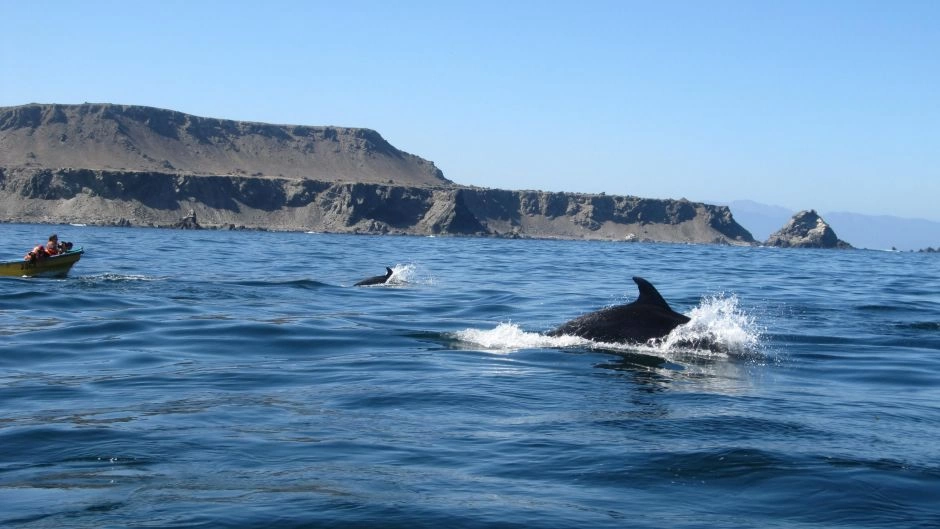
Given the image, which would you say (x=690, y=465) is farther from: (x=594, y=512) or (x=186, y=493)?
(x=186, y=493)

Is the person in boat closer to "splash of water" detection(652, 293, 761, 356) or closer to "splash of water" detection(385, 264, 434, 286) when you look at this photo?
"splash of water" detection(385, 264, 434, 286)

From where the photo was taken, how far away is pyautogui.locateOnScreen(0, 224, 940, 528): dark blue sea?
27.4ft

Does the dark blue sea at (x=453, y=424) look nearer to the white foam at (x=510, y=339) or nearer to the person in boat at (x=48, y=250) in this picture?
the white foam at (x=510, y=339)

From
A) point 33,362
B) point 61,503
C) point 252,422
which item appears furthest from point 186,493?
point 33,362

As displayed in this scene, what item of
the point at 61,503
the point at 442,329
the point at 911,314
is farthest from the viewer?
the point at 911,314

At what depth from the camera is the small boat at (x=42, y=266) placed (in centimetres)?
3400

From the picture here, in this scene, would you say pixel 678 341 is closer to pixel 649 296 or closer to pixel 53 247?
pixel 649 296

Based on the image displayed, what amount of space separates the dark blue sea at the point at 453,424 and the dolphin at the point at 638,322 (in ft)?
1.10

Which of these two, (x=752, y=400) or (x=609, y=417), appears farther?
(x=752, y=400)

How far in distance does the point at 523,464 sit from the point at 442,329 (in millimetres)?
12661

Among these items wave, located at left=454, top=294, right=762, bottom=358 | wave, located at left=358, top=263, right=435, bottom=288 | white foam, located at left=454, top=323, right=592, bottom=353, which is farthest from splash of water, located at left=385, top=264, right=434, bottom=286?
Result: wave, located at left=454, top=294, right=762, bottom=358

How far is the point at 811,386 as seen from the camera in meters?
15.2

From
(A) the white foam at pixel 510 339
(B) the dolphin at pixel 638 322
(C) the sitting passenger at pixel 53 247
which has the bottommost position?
(A) the white foam at pixel 510 339

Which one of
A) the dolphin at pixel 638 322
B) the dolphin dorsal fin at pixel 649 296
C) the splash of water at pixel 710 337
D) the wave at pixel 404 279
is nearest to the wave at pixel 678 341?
the splash of water at pixel 710 337
